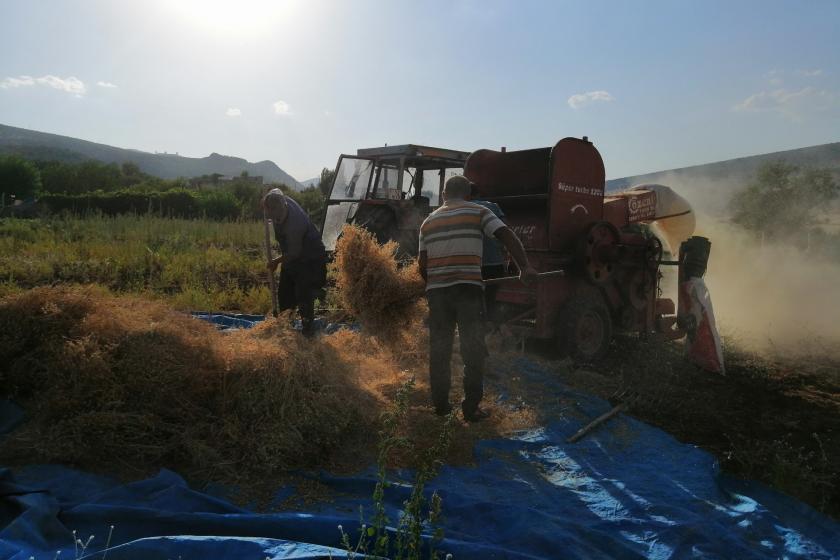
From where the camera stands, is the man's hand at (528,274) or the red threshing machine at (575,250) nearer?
the man's hand at (528,274)

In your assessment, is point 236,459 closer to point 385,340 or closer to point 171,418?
point 171,418

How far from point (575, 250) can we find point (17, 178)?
3575cm

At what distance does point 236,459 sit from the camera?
3.24 metres

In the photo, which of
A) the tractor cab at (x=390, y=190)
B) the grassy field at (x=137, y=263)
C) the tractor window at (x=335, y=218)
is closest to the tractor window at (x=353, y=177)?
the tractor cab at (x=390, y=190)

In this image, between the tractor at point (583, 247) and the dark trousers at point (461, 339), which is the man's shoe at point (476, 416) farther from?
the tractor at point (583, 247)

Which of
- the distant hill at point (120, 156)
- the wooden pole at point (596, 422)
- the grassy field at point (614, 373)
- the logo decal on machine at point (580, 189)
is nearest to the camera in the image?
the grassy field at point (614, 373)

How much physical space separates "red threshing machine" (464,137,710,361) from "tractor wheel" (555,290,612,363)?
0.01m

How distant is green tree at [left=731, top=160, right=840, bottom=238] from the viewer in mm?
18125

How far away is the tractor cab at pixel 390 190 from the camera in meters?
8.91

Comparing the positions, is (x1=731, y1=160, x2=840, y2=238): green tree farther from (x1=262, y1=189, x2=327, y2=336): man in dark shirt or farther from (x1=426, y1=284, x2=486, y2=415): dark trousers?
(x1=426, y1=284, x2=486, y2=415): dark trousers

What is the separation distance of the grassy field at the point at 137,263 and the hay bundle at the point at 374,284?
10.5ft

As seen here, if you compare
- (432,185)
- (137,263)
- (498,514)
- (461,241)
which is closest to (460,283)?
(461,241)

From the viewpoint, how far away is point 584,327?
21.0ft

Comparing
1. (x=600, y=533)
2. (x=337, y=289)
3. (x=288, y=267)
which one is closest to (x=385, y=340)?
(x=337, y=289)
